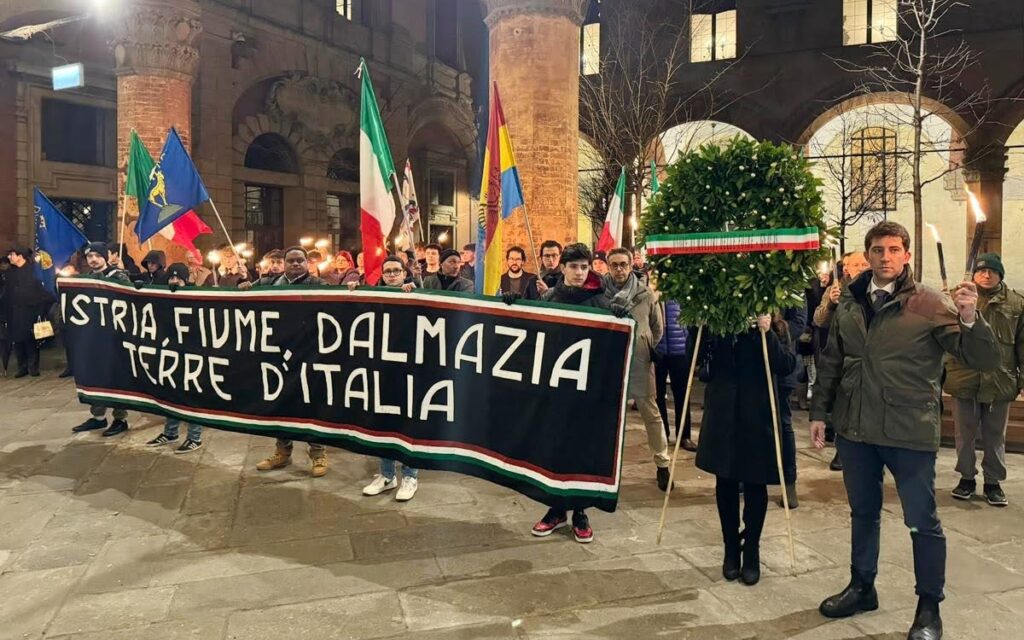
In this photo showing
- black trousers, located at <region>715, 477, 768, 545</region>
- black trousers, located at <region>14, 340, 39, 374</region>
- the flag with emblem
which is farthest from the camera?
black trousers, located at <region>14, 340, 39, 374</region>

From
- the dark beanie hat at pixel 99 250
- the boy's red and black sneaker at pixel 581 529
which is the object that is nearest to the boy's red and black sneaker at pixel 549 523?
the boy's red and black sneaker at pixel 581 529

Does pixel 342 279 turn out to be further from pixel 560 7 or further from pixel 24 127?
pixel 24 127

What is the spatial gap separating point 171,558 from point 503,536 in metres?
2.03

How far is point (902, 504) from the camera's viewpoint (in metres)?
3.24

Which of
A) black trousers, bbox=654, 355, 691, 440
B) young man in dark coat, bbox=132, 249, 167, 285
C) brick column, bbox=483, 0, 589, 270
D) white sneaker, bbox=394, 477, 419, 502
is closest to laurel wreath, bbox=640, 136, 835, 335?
black trousers, bbox=654, 355, 691, 440

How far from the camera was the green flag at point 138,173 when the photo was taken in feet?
23.1

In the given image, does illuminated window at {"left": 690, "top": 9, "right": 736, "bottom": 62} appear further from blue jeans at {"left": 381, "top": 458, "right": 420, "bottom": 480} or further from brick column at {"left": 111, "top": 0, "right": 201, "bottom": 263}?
blue jeans at {"left": 381, "top": 458, "right": 420, "bottom": 480}

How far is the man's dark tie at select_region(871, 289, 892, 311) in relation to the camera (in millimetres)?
3340

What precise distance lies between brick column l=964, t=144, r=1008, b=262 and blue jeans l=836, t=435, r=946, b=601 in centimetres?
1809

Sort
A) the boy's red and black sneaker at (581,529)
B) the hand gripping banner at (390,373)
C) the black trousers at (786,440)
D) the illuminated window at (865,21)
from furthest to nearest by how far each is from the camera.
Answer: the illuminated window at (865,21) < the boy's red and black sneaker at (581,529) < the black trousers at (786,440) < the hand gripping banner at (390,373)

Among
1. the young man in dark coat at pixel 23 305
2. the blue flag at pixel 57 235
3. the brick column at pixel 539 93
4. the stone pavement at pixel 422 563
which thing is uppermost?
the brick column at pixel 539 93

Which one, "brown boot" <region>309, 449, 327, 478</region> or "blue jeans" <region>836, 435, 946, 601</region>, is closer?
"blue jeans" <region>836, 435, 946, 601</region>

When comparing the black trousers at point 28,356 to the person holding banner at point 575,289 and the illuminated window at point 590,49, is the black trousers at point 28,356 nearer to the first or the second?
the person holding banner at point 575,289

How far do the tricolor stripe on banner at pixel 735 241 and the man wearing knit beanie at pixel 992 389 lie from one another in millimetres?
2510
